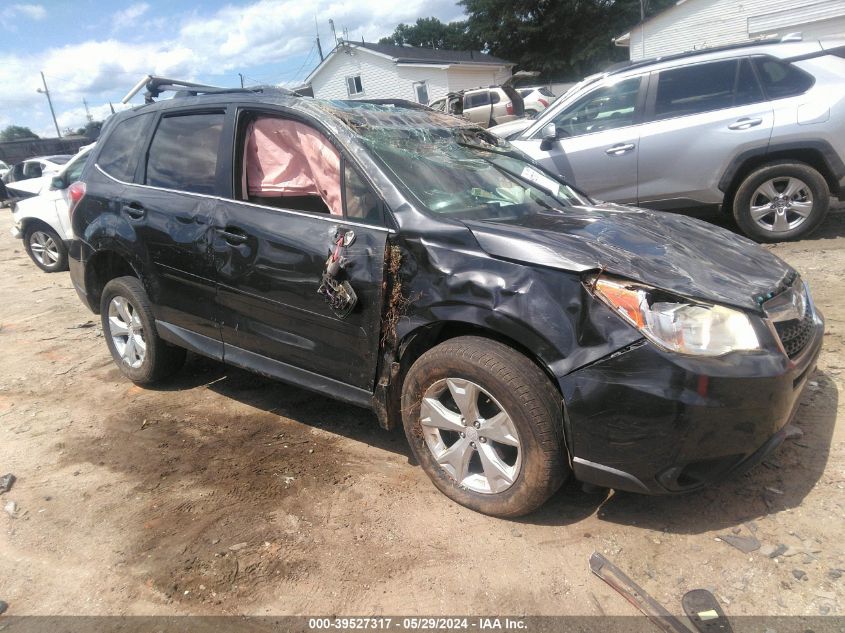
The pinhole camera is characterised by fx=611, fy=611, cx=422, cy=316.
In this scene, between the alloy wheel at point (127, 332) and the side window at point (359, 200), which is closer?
the side window at point (359, 200)

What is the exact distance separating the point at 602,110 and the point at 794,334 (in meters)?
4.75

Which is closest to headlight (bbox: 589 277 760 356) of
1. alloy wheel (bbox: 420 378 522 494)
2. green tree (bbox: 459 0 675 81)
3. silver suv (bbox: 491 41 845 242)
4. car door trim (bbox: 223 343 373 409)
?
alloy wheel (bbox: 420 378 522 494)

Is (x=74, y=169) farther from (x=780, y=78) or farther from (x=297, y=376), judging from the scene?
(x=780, y=78)

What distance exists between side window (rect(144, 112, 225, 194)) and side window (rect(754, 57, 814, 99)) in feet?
17.5

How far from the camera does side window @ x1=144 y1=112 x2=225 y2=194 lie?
363 cm

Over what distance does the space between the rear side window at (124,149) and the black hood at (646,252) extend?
2.64 meters

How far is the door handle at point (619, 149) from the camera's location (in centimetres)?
643

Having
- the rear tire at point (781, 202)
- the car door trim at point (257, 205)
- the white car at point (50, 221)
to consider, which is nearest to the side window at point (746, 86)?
the rear tire at point (781, 202)

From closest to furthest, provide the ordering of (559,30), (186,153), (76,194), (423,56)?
1. (186,153)
2. (76,194)
3. (423,56)
4. (559,30)

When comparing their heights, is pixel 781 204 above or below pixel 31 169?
below

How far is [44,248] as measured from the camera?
362 inches

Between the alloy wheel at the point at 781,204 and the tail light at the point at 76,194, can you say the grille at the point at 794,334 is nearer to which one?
the alloy wheel at the point at 781,204

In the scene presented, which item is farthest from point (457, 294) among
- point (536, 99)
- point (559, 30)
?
point (559, 30)

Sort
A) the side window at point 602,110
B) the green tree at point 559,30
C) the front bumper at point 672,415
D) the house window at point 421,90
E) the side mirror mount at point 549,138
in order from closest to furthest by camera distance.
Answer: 1. the front bumper at point 672,415
2. the side window at point 602,110
3. the side mirror mount at point 549,138
4. the house window at point 421,90
5. the green tree at point 559,30
